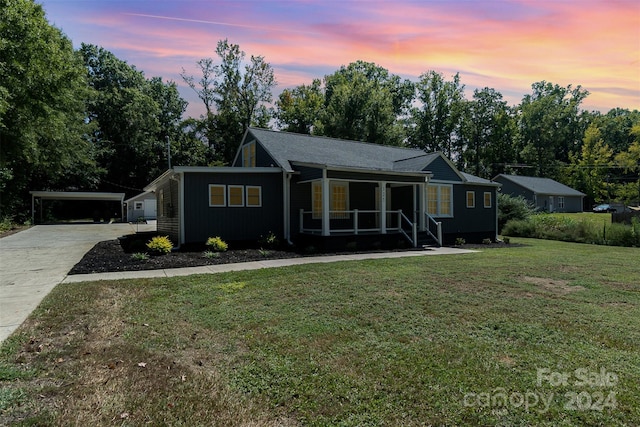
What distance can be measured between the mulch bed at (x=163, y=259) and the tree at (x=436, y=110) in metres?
38.4

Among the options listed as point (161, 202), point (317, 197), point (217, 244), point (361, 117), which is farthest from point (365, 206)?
point (361, 117)

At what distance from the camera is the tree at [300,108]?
39594mm

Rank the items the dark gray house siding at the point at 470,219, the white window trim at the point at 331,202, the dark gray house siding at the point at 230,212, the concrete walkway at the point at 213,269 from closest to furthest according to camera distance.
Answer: the concrete walkway at the point at 213,269 < the dark gray house siding at the point at 230,212 < the white window trim at the point at 331,202 < the dark gray house siding at the point at 470,219

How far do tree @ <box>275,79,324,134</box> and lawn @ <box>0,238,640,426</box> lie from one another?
1248 inches

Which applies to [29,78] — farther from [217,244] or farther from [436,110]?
[436,110]

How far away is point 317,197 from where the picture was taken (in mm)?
15102

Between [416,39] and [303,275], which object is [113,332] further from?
[416,39]

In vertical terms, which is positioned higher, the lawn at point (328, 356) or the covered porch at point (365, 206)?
the covered porch at point (365, 206)

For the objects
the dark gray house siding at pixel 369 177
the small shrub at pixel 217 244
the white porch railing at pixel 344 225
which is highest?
the dark gray house siding at pixel 369 177

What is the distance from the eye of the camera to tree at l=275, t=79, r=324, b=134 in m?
39.6

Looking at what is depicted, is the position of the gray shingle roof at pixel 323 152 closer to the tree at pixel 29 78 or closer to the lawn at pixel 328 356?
the lawn at pixel 328 356

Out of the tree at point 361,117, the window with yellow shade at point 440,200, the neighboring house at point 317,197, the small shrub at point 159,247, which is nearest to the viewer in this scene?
the small shrub at point 159,247

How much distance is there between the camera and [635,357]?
389 centimetres

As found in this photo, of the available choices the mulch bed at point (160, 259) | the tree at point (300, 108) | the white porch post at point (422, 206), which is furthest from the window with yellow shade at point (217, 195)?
the tree at point (300, 108)
